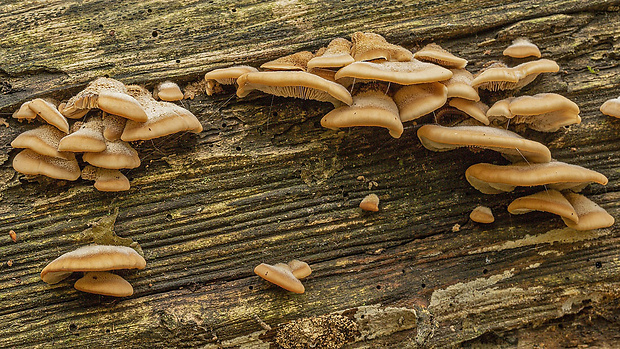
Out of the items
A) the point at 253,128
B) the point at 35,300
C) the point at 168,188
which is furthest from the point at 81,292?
the point at 253,128

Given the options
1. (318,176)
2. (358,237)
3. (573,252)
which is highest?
(318,176)

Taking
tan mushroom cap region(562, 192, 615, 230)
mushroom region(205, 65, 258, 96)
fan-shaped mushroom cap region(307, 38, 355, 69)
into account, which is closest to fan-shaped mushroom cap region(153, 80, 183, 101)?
mushroom region(205, 65, 258, 96)

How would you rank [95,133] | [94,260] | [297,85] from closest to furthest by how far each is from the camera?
[94,260] → [297,85] → [95,133]

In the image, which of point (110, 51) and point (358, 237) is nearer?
point (358, 237)

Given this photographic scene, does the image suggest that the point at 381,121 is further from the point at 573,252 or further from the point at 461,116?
the point at 573,252

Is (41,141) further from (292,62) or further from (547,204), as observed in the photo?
(547,204)

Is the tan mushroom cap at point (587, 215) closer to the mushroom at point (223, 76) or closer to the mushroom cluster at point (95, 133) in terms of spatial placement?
the mushroom at point (223, 76)

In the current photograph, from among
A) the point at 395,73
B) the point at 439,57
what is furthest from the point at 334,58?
the point at 439,57
